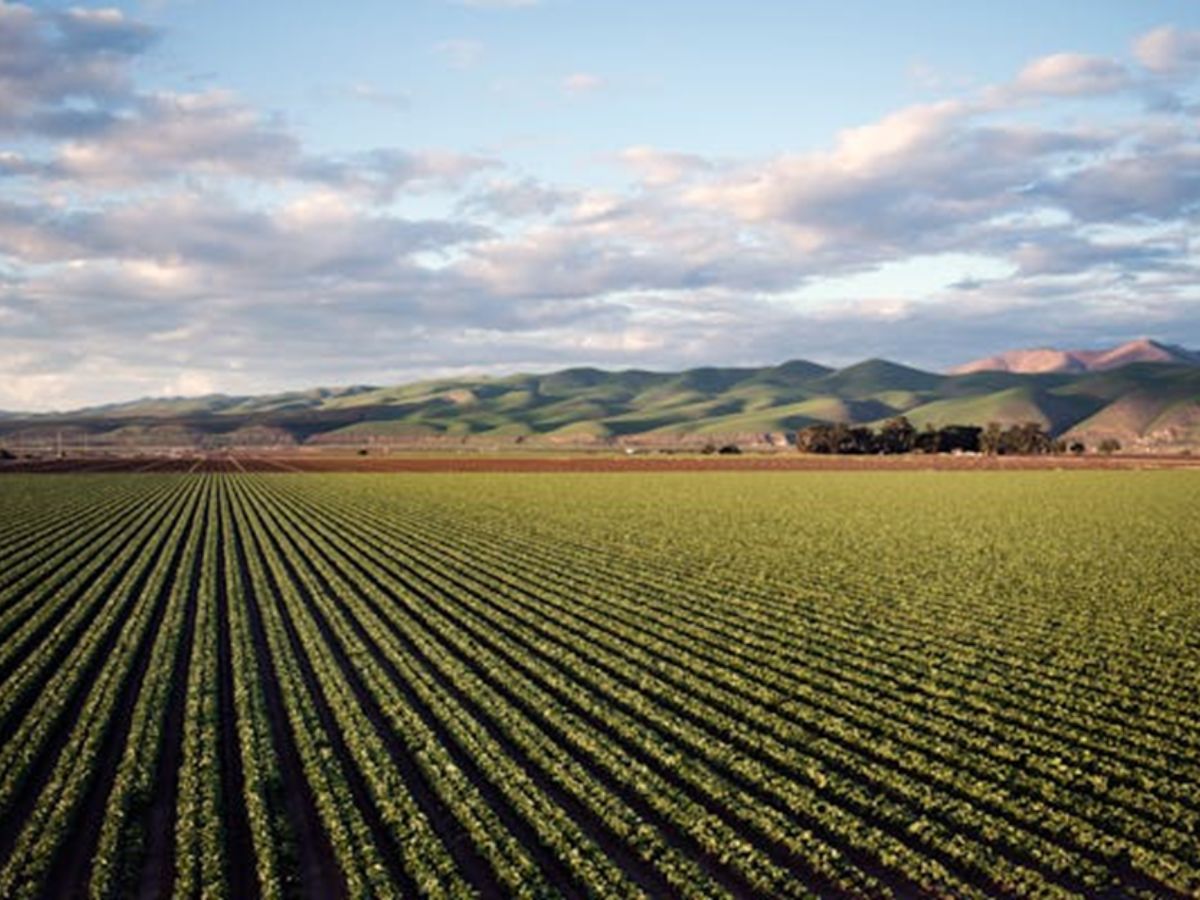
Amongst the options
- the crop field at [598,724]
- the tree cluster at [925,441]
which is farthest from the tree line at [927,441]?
the crop field at [598,724]

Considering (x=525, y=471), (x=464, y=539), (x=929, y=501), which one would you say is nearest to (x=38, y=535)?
(x=464, y=539)

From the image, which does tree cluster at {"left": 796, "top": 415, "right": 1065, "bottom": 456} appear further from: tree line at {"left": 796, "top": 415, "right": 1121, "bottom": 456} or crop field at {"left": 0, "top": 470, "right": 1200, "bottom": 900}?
crop field at {"left": 0, "top": 470, "right": 1200, "bottom": 900}

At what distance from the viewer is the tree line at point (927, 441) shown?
17438 centimetres

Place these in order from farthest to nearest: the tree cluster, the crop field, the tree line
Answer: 1. the tree cluster
2. the tree line
3. the crop field

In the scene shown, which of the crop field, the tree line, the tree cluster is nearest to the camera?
the crop field

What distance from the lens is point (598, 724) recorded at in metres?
18.8

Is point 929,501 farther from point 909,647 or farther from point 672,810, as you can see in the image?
point 672,810

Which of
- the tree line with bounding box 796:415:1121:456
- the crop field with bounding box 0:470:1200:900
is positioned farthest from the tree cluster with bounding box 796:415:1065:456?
the crop field with bounding box 0:470:1200:900

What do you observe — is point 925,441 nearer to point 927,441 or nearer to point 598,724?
point 927,441

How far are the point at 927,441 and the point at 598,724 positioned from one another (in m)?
170

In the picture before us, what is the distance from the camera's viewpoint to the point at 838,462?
5738 inches

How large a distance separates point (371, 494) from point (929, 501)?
48.4m

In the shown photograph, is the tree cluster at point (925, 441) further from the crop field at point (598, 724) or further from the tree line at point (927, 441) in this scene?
the crop field at point (598, 724)

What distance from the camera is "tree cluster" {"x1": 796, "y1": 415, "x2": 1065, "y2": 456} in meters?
174
